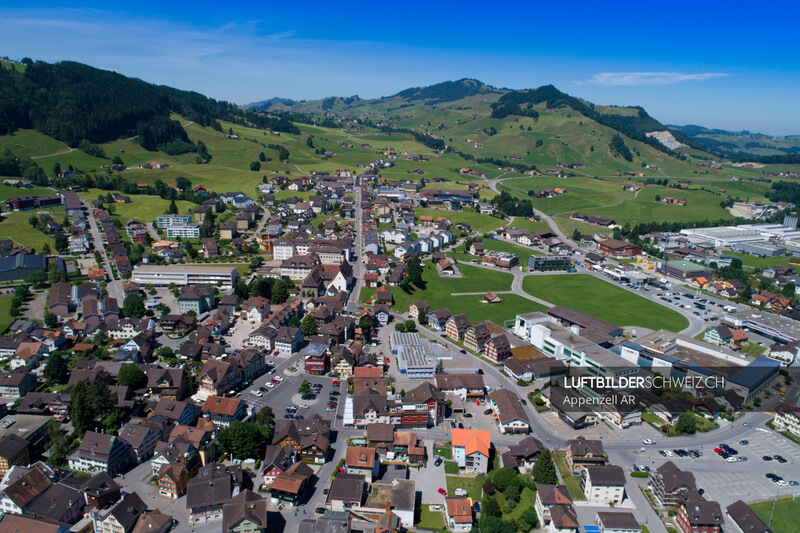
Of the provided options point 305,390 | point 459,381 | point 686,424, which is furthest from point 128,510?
point 686,424

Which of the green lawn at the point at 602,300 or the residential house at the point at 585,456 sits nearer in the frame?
the residential house at the point at 585,456

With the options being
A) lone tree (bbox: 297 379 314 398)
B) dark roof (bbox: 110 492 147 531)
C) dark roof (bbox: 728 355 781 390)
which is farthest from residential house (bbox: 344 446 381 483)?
dark roof (bbox: 728 355 781 390)

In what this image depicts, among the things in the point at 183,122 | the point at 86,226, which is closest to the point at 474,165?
the point at 183,122

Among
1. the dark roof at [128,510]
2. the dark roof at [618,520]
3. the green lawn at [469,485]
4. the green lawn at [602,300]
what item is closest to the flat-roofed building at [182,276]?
the dark roof at [128,510]

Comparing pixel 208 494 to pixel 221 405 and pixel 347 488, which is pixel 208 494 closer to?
pixel 347 488

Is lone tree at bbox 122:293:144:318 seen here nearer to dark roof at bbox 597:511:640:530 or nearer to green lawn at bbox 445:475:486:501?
green lawn at bbox 445:475:486:501

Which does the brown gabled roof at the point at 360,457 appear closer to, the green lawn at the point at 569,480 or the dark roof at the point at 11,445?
the green lawn at the point at 569,480

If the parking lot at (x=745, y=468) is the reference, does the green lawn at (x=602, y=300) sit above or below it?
above
